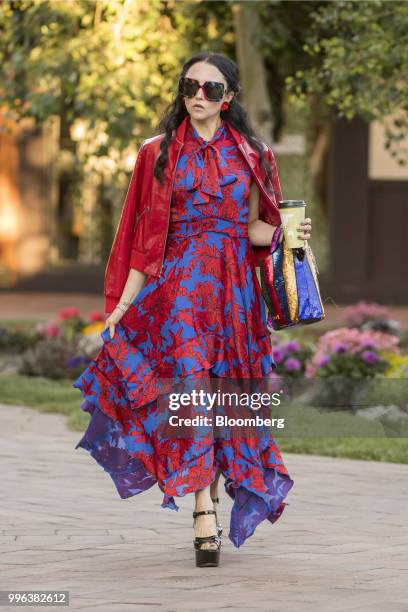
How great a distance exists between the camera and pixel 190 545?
6.27 metres

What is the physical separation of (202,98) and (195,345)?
89 centimetres

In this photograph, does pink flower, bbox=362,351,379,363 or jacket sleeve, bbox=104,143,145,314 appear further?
pink flower, bbox=362,351,379,363

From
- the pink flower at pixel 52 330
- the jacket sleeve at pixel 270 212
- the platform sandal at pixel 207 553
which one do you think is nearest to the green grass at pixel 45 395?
the pink flower at pixel 52 330

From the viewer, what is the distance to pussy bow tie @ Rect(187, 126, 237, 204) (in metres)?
5.89

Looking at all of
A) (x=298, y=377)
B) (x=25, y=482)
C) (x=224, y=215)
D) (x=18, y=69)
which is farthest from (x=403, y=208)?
(x=224, y=215)

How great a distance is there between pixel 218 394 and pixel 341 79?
225 inches

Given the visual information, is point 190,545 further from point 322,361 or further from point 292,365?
point 292,365

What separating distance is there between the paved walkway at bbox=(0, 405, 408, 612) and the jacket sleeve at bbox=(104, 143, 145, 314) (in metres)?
0.94

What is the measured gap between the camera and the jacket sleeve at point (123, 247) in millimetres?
5973

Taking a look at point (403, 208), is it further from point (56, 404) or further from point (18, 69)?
point (56, 404)

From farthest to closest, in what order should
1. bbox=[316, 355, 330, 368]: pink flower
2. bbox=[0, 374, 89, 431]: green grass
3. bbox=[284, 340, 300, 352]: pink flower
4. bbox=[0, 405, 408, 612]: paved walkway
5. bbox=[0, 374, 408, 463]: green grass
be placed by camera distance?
bbox=[284, 340, 300, 352]: pink flower
bbox=[0, 374, 89, 431]: green grass
bbox=[316, 355, 330, 368]: pink flower
bbox=[0, 374, 408, 463]: green grass
bbox=[0, 405, 408, 612]: paved walkway

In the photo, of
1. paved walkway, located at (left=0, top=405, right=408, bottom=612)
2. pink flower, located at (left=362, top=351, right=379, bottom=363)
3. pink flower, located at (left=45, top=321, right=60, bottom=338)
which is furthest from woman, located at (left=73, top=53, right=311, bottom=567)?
pink flower, located at (left=45, top=321, right=60, bottom=338)

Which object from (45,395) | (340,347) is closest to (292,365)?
(340,347)
